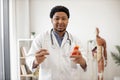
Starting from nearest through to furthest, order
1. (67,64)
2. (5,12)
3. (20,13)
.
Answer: (67,64) → (5,12) → (20,13)

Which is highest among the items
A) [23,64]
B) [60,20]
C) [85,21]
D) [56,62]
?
A: [85,21]

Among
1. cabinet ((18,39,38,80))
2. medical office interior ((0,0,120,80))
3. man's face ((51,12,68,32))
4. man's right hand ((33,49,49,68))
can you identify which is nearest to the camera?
man's right hand ((33,49,49,68))

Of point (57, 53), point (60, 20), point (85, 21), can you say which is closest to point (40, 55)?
point (57, 53)

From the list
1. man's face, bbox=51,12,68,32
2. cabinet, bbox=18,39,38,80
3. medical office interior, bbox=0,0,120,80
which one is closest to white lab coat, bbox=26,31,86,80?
man's face, bbox=51,12,68,32

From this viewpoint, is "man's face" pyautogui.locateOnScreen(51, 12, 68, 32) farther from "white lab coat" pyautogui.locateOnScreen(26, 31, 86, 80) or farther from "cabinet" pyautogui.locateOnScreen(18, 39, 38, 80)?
"cabinet" pyautogui.locateOnScreen(18, 39, 38, 80)

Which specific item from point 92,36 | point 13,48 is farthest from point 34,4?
point 92,36

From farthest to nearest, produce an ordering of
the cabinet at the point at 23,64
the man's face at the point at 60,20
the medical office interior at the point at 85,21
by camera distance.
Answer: the medical office interior at the point at 85,21
the cabinet at the point at 23,64
the man's face at the point at 60,20

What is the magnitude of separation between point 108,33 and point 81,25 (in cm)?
47

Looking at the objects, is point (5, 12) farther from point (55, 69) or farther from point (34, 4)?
point (55, 69)

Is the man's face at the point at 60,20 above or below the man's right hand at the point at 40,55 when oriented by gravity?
above

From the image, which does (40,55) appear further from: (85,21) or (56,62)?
(85,21)

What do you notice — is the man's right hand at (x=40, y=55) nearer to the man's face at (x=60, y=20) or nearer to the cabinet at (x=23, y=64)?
the man's face at (x=60, y=20)

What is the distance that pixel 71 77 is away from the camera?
5.32 feet

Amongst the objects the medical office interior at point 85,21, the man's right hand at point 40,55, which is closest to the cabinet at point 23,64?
the medical office interior at point 85,21
